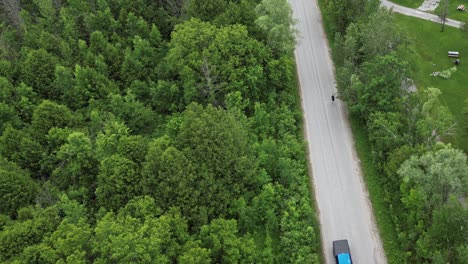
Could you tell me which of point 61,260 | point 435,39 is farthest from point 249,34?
point 61,260

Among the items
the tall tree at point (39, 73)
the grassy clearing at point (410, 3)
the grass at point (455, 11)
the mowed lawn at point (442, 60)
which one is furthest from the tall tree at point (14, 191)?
the grassy clearing at point (410, 3)

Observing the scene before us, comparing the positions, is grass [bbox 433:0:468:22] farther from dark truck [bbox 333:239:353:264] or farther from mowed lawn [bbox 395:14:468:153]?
dark truck [bbox 333:239:353:264]

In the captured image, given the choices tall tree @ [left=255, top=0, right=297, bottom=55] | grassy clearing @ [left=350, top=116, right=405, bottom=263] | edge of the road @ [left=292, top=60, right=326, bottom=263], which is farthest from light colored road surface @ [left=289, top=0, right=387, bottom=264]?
tall tree @ [left=255, top=0, right=297, bottom=55]

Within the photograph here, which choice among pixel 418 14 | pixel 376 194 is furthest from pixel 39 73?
pixel 418 14

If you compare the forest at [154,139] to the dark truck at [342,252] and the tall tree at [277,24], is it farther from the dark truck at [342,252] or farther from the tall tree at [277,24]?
the dark truck at [342,252]

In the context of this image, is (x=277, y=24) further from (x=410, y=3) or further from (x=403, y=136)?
(x=410, y=3)
